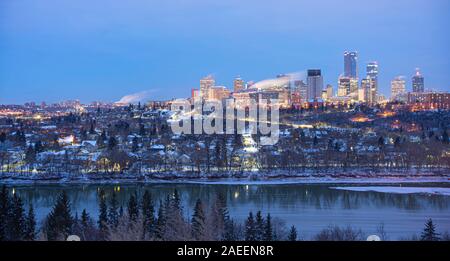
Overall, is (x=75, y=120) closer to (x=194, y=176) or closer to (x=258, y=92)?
(x=258, y=92)

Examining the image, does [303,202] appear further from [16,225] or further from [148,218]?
[16,225]

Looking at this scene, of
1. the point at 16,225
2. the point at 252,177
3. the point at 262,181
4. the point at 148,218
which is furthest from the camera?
the point at 252,177

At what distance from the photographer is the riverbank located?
1006 cm

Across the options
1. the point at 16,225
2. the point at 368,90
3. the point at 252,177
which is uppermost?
the point at 368,90

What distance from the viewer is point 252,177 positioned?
10.5m

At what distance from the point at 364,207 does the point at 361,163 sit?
5.74m

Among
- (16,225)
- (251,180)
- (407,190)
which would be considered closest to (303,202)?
(407,190)

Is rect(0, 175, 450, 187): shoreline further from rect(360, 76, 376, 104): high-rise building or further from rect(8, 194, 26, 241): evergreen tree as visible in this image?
rect(360, 76, 376, 104): high-rise building

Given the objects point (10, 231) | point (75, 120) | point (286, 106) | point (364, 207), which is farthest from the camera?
point (286, 106)

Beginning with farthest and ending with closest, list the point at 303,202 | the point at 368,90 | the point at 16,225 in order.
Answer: the point at 368,90, the point at 303,202, the point at 16,225

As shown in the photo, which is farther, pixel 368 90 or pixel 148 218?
pixel 368 90

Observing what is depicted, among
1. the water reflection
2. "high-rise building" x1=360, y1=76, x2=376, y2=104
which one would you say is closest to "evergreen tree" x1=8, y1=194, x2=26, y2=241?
the water reflection
